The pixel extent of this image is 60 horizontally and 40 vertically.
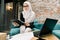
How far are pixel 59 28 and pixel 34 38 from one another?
318cm

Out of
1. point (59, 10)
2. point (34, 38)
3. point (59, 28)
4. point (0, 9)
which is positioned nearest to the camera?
point (34, 38)

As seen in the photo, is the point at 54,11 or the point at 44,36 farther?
the point at 54,11

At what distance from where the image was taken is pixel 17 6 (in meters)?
6.38

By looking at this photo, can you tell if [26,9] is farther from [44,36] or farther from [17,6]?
[44,36]

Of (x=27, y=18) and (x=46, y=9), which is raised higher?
(x=46, y=9)

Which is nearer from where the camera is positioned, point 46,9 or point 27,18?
point 27,18

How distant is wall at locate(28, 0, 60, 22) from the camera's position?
568 cm

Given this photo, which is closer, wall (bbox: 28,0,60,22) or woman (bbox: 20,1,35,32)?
woman (bbox: 20,1,35,32)

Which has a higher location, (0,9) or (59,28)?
(0,9)

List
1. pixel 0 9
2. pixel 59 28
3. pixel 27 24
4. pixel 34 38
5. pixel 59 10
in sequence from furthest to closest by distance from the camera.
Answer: pixel 0 9
pixel 59 10
pixel 59 28
pixel 27 24
pixel 34 38

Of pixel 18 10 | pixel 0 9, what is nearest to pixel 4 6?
pixel 0 9

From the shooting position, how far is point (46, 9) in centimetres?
584

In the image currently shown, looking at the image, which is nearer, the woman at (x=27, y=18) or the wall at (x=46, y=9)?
the woman at (x=27, y=18)

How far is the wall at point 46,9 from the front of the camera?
5.68 metres
